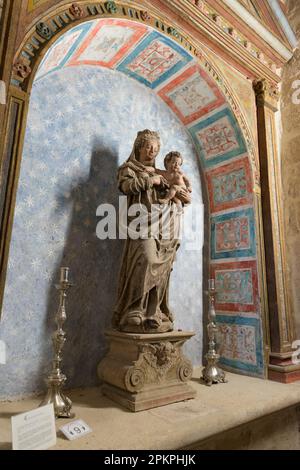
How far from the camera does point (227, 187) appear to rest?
4.08 m

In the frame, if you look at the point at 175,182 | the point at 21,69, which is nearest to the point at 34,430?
the point at 175,182

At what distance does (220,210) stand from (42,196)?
217cm

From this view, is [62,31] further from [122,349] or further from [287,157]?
[287,157]

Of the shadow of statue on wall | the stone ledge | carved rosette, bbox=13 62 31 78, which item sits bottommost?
the stone ledge

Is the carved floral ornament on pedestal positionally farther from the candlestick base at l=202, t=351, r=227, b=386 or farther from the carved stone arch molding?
the candlestick base at l=202, t=351, r=227, b=386

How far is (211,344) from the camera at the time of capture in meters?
3.26

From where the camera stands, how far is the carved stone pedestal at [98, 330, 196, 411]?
2.38 m

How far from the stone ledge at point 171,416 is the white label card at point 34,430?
78 mm

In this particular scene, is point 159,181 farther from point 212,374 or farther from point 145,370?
point 212,374

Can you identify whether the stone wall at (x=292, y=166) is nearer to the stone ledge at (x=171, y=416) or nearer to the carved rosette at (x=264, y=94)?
the carved rosette at (x=264, y=94)

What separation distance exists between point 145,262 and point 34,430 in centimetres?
133

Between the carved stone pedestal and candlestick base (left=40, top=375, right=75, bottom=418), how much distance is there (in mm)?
400

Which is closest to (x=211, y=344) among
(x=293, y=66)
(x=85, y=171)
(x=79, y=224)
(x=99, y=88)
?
(x=79, y=224)

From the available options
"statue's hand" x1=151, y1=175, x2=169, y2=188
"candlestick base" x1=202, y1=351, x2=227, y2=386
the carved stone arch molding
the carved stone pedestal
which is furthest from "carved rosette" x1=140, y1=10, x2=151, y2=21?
"candlestick base" x1=202, y1=351, x2=227, y2=386
